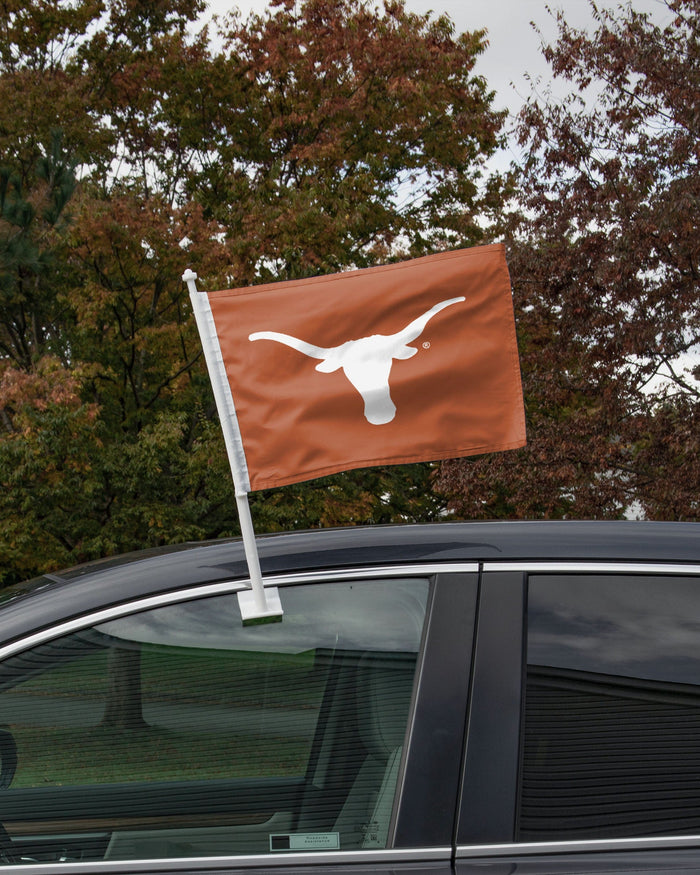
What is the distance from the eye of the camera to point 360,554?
1.90 metres

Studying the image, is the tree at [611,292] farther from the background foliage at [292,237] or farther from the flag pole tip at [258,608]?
the flag pole tip at [258,608]

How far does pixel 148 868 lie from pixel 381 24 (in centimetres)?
1700

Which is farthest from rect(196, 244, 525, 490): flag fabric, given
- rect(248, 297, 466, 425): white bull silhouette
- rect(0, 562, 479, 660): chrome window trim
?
rect(0, 562, 479, 660): chrome window trim

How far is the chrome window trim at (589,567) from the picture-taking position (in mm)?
1831

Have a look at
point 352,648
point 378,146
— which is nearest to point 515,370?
point 352,648

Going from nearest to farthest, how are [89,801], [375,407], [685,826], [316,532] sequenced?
[685,826] → [89,801] → [316,532] → [375,407]

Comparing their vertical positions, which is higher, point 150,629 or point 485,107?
point 485,107

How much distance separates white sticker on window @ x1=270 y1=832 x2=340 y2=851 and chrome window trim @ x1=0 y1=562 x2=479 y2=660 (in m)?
0.48

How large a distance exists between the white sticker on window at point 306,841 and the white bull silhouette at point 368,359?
950mm

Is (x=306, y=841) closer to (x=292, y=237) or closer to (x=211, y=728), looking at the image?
(x=211, y=728)

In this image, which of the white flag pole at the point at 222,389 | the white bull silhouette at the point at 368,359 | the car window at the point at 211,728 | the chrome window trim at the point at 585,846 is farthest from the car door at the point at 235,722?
the white bull silhouette at the point at 368,359

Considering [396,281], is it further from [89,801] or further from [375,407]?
[89,801]

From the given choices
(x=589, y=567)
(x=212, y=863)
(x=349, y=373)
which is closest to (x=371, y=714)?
(x=212, y=863)

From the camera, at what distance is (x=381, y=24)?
1641cm
